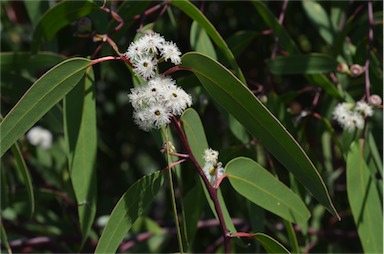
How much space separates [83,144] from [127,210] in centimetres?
33

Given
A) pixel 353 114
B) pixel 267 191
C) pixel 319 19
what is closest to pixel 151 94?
pixel 267 191

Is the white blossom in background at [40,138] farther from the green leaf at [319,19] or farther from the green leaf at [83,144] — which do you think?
the green leaf at [319,19]

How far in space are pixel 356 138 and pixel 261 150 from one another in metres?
0.39

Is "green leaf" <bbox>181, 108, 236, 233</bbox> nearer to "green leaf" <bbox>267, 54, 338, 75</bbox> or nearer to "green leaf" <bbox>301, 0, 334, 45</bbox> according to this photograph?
"green leaf" <bbox>267, 54, 338, 75</bbox>

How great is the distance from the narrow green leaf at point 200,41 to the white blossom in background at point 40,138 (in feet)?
3.02

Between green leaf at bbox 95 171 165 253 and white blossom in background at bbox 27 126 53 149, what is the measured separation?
45.0 inches

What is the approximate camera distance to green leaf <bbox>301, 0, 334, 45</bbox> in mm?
2002

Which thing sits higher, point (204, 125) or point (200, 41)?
point (200, 41)

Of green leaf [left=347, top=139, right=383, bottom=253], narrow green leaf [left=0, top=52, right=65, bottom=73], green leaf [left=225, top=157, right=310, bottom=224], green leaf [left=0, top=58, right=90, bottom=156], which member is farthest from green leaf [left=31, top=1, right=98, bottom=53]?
green leaf [left=347, top=139, right=383, bottom=253]

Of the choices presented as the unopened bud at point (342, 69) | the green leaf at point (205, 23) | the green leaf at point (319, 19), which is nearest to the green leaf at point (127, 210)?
the green leaf at point (205, 23)

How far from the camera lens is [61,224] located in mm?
2303

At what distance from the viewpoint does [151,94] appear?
3.94ft

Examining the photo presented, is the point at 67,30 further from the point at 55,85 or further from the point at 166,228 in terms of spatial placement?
the point at 55,85

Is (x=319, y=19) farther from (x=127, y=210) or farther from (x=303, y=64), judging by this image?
(x=127, y=210)
